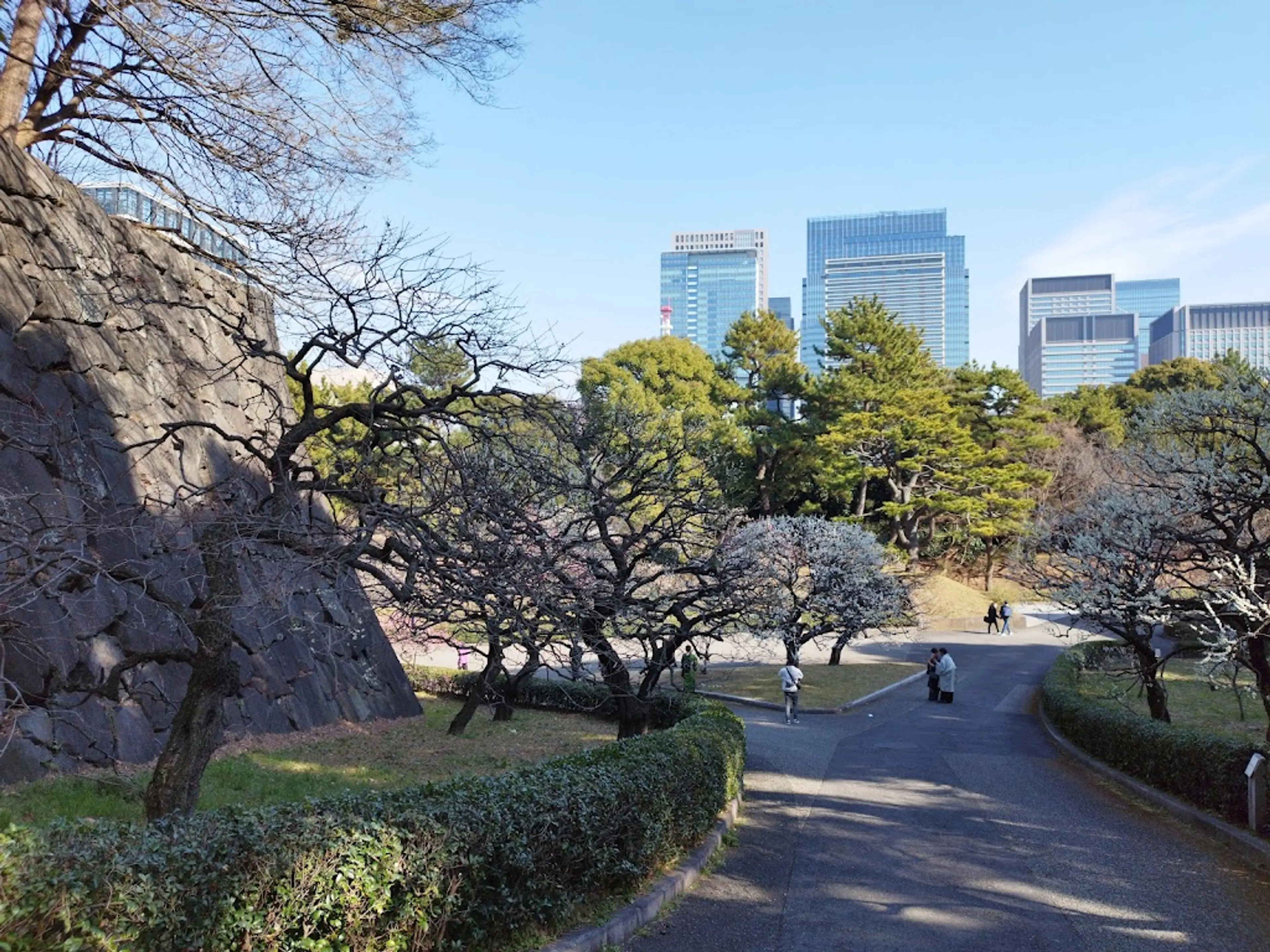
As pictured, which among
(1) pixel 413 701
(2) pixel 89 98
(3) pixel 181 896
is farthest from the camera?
(1) pixel 413 701

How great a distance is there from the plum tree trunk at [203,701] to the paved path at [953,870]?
11.1 ft

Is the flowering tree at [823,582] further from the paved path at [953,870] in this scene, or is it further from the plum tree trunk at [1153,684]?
the paved path at [953,870]

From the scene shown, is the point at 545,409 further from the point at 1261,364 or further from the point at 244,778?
the point at 1261,364

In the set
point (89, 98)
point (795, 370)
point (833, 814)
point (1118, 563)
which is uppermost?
point (795, 370)

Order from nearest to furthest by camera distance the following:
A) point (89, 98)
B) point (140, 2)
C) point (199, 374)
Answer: point (140, 2) → point (89, 98) → point (199, 374)

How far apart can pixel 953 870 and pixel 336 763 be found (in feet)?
24.3

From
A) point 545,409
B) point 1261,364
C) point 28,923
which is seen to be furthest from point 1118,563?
point 28,923

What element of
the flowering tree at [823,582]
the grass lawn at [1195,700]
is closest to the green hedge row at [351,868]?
the grass lawn at [1195,700]

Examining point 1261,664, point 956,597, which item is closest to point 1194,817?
point 1261,664

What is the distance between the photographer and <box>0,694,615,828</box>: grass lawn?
26.9ft

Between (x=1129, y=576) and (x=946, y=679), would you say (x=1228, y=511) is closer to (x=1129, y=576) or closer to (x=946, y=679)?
(x=1129, y=576)

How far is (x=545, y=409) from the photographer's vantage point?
7969 mm

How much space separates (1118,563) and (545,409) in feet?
38.6

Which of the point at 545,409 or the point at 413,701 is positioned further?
the point at 413,701
